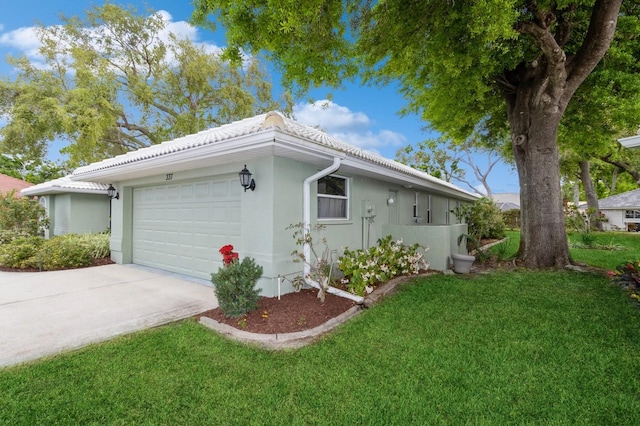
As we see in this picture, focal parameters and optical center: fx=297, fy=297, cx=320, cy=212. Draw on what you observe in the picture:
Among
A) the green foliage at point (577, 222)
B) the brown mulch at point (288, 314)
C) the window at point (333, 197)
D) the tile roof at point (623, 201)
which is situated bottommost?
the brown mulch at point (288, 314)

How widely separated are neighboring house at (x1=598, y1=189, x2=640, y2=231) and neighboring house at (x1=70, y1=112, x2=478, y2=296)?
25721 millimetres

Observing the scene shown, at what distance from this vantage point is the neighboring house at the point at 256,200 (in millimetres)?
5340

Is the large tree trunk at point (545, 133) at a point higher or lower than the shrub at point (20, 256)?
higher

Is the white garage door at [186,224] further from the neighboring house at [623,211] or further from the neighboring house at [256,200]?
the neighboring house at [623,211]

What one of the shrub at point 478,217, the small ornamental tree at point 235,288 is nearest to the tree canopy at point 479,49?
the small ornamental tree at point 235,288

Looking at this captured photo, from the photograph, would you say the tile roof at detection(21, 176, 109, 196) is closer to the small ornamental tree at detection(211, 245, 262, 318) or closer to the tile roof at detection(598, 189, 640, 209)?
the small ornamental tree at detection(211, 245, 262, 318)

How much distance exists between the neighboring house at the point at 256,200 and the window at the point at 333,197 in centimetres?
2

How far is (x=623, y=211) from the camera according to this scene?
25625 millimetres

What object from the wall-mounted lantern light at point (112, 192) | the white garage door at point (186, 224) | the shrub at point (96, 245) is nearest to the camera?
the white garage door at point (186, 224)

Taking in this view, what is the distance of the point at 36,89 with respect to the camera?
16484 mm

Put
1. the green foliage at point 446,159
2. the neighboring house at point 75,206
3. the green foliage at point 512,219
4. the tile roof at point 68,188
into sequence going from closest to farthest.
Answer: the tile roof at point 68,188 < the neighboring house at point 75,206 < the green foliage at point 512,219 < the green foliage at point 446,159

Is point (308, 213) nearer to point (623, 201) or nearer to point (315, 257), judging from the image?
point (315, 257)

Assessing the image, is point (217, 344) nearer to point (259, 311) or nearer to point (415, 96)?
point (259, 311)

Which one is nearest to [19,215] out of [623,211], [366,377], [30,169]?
[366,377]
